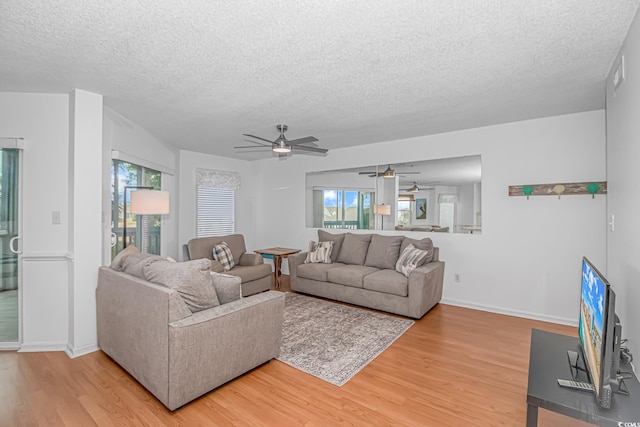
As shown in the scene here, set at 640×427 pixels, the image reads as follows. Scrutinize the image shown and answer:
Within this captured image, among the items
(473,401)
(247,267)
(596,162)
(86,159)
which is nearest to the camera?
(473,401)

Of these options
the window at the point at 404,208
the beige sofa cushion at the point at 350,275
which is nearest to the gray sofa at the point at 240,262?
the beige sofa cushion at the point at 350,275

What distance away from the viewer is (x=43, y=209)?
3023mm

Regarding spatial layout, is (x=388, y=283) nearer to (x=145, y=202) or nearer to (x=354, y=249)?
(x=354, y=249)

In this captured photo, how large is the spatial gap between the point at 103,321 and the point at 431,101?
3839mm

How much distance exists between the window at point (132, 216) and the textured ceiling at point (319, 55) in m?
0.88

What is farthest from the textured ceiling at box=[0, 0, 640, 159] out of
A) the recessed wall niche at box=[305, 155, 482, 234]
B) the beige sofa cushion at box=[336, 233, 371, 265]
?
the beige sofa cushion at box=[336, 233, 371, 265]

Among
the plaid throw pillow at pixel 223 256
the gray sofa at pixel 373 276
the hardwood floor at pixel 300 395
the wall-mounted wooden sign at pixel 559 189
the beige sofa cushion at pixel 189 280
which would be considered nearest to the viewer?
the hardwood floor at pixel 300 395

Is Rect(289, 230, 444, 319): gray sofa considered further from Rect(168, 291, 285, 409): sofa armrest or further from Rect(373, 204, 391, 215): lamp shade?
Rect(168, 291, 285, 409): sofa armrest

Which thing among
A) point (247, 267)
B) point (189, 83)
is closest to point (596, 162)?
point (189, 83)

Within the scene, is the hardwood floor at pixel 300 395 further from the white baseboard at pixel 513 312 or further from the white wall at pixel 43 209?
the white baseboard at pixel 513 312

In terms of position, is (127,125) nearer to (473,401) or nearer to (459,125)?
(459,125)

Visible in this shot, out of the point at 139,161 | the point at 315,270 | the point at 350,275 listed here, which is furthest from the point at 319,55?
the point at 315,270

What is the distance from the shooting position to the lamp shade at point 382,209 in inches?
207

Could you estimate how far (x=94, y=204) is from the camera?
3.04 metres
